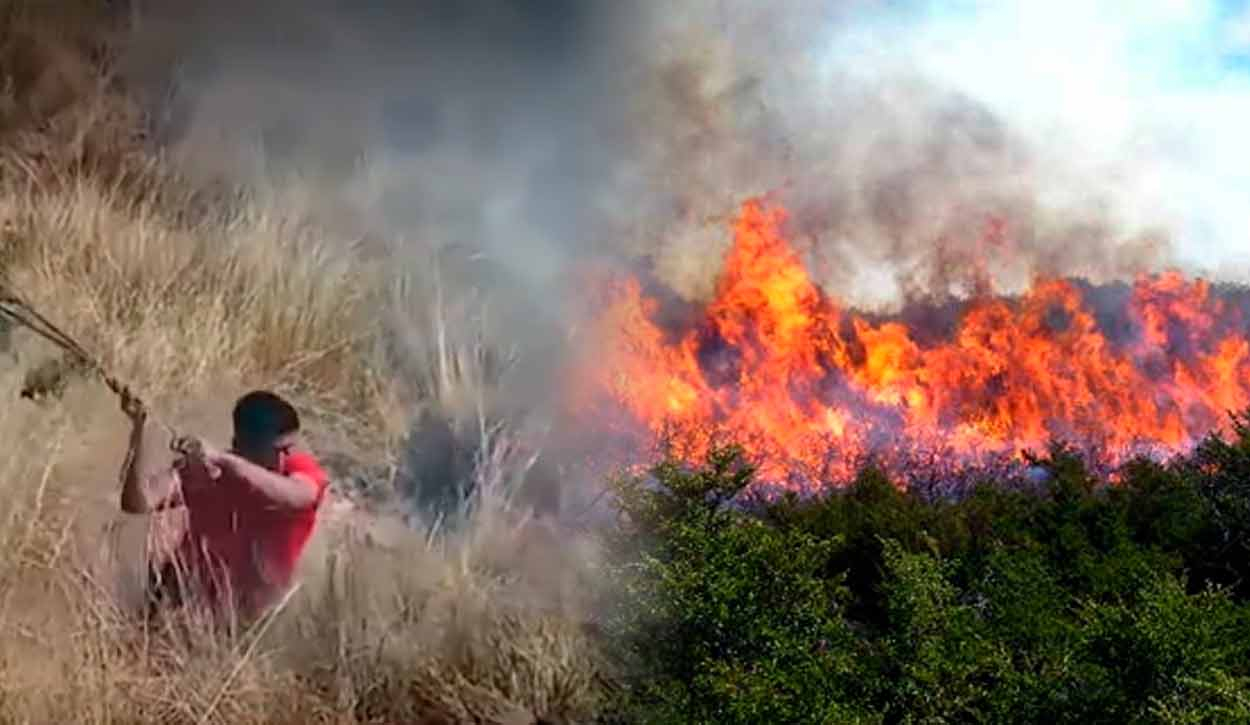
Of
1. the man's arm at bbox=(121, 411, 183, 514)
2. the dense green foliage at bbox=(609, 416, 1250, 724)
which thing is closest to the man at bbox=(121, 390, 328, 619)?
the man's arm at bbox=(121, 411, 183, 514)

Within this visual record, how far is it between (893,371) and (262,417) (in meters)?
11.1

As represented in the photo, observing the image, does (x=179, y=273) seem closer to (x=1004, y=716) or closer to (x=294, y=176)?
(x=294, y=176)

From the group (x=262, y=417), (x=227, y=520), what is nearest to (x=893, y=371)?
(x=262, y=417)

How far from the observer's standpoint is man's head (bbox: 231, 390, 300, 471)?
225 inches

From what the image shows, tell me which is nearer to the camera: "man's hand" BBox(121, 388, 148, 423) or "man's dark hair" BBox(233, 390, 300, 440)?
"man's hand" BBox(121, 388, 148, 423)

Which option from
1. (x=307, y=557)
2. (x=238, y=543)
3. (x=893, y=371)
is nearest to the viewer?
(x=238, y=543)

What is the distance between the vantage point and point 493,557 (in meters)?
5.65

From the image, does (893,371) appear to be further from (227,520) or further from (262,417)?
(227,520)

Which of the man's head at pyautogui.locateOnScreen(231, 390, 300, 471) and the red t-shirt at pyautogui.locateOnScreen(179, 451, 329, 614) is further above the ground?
the man's head at pyautogui.locateOnScreen(231, 390, 300, 471)

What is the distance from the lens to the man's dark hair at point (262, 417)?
19.2 feet

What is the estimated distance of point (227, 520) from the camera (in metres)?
5.40

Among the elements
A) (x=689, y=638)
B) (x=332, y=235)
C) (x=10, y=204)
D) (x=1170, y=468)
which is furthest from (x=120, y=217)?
(x=1170, y=468)

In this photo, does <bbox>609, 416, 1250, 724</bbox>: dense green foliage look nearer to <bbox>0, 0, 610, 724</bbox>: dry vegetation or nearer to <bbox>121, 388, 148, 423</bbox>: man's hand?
<bbox>0, 0, 610, 724</bbox>: dry vegetation

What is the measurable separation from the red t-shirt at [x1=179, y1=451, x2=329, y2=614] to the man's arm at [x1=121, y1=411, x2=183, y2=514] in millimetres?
54
